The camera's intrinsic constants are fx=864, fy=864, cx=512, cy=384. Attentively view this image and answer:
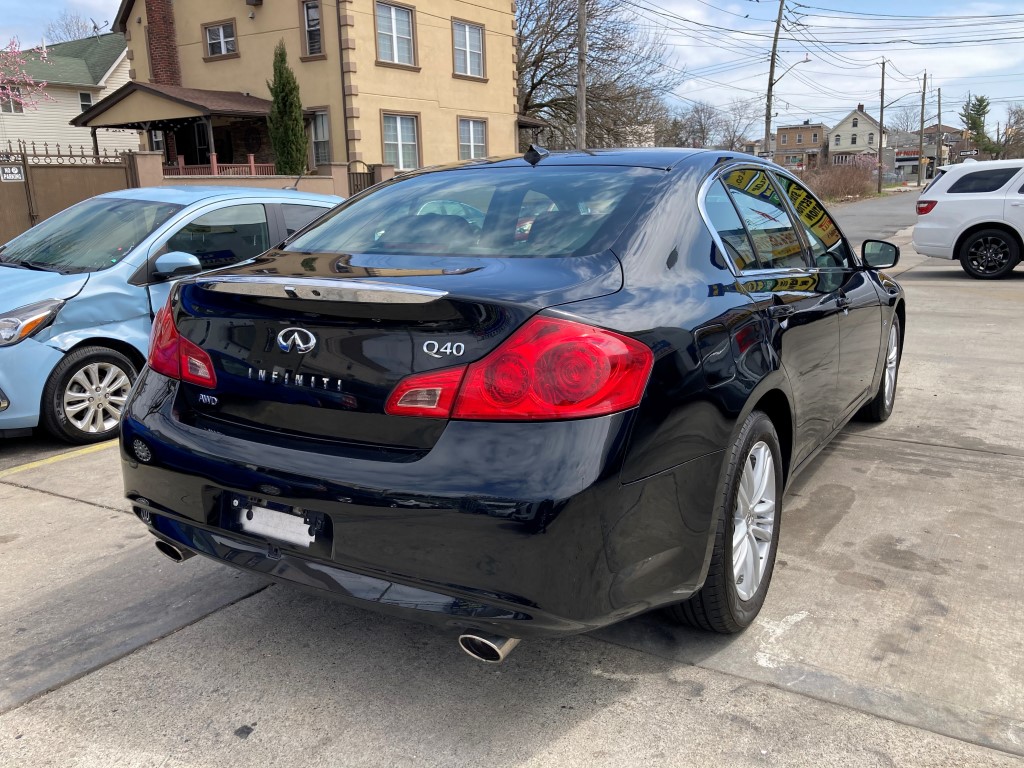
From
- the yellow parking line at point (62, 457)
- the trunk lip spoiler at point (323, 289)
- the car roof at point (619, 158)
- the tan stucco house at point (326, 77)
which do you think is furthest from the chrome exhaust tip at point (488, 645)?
the tan stucco house at point (326, 77)

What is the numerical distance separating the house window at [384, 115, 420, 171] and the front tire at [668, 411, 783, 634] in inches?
930

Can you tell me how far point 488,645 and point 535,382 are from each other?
706 mm

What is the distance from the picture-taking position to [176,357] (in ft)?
9.12

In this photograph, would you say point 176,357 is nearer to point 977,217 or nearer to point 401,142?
point 977,217

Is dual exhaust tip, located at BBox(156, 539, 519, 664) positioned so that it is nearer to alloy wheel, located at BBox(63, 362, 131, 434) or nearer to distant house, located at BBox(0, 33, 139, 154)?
alloy wheel, located at BBox(63, 362, 131, 434)

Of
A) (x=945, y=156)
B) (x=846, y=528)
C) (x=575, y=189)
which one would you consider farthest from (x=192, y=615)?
(x=945, y=156)

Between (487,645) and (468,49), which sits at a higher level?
(468,49)

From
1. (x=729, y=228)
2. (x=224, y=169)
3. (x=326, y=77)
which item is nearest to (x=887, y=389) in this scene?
(x=729, y=228)

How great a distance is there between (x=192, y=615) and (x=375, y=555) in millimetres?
1269

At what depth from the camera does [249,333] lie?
2.54 metres

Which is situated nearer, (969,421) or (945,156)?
(969,421)

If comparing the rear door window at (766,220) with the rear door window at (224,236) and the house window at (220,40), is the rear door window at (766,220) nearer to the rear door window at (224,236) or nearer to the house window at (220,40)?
the rear door window at (224,236)

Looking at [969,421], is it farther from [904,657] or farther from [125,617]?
[125,617]

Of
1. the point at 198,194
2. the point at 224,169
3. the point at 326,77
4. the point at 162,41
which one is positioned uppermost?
the point at 162,41
